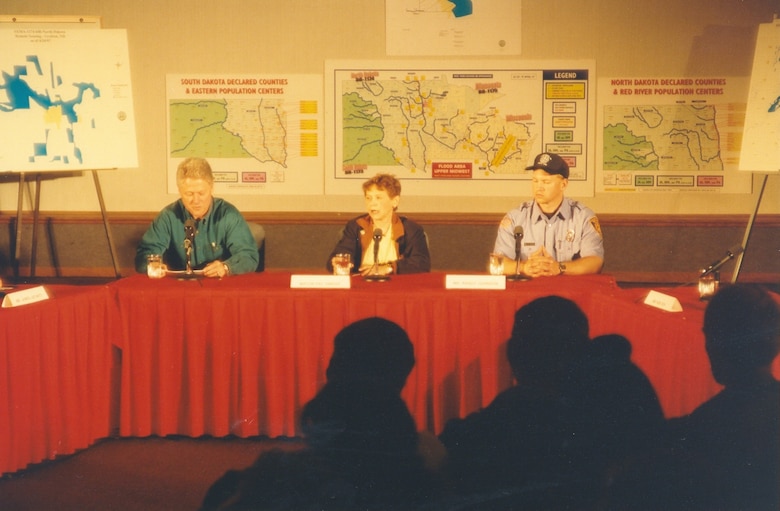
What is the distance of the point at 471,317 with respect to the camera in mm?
2791

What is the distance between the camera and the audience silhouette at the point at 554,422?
2.44 meters

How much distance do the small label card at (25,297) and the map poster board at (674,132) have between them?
338 centimetres

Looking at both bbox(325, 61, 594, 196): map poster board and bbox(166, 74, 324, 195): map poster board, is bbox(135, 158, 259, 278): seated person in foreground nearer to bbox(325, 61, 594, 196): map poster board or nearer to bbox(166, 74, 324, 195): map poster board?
bbox(166, 74, 324, 195): map poster board

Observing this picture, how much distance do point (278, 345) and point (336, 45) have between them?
2451 mm

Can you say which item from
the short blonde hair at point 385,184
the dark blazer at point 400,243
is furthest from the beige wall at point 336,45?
the short blonde hair at point 385,184

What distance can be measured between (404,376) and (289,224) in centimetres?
214

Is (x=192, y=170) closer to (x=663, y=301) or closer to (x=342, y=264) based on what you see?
(x=342, y=264)

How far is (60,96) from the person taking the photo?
390 cm

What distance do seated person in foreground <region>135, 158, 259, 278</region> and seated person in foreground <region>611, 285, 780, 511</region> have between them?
6.66 ft

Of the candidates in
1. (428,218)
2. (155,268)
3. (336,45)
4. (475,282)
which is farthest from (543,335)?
(336,45)

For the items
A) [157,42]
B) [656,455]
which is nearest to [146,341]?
[656,455]

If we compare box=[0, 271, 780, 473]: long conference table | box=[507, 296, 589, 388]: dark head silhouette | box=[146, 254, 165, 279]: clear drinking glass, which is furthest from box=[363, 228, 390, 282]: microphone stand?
box=[146, 254, 165, 279]: clear drinking glass

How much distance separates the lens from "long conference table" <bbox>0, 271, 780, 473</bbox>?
9.03 feet

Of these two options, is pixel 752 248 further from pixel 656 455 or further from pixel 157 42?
pixel 157 42
